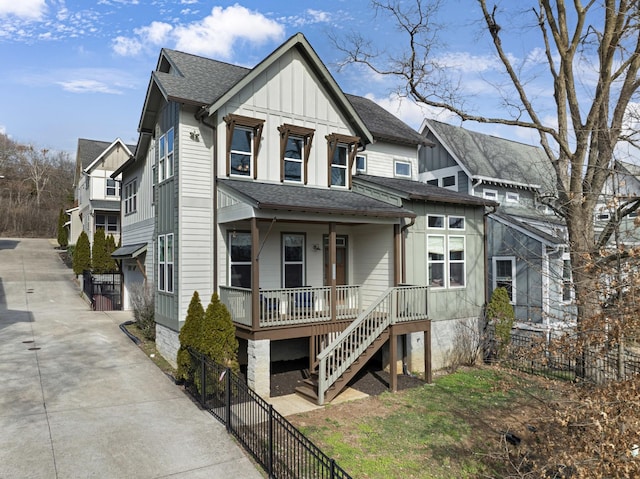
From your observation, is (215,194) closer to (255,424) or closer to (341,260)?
(341,260)

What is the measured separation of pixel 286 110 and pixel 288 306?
6.32 meters

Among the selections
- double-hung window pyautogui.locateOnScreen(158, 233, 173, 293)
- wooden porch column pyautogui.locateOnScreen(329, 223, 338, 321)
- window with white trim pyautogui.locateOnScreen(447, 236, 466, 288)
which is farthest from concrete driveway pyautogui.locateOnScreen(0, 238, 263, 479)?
window with white trim pyautogui.locateOnScreen(447, 236, 466, 288)

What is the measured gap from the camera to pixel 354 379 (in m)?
12.8

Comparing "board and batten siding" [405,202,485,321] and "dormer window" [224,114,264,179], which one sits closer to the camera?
"dormer window" [224,114,264,179]

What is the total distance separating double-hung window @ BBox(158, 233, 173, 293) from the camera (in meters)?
13.3

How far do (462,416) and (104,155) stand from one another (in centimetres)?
3065

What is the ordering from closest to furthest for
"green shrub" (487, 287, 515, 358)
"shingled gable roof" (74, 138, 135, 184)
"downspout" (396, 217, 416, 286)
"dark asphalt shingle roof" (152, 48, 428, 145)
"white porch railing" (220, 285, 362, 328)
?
"white porch railing" (220, 285, 362, 328) < "dark asphalt shingle roof" (152, 48, 428, 145) < "downspout" (396, 217, 416, 286) < "green shrub" (487, 287, 515, 358) < "shingled gable roof" (74, 138, 135, 184)

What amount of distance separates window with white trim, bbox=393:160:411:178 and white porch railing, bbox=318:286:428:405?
7102 millimetres

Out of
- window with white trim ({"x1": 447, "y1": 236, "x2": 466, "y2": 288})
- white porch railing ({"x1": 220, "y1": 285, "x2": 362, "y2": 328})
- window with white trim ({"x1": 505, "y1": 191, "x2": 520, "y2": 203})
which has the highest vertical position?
window with white trim ({"x1": 505, "y1": 191, "x2": 520, "y2": 203})

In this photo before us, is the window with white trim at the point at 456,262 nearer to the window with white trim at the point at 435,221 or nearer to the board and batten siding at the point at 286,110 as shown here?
the window with white trim at the point at 435,221

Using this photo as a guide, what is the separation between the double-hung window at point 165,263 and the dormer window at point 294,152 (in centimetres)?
410

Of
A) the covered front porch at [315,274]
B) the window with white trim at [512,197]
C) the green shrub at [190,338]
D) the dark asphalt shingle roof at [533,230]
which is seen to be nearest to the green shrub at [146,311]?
the covered front porch at [315,274]

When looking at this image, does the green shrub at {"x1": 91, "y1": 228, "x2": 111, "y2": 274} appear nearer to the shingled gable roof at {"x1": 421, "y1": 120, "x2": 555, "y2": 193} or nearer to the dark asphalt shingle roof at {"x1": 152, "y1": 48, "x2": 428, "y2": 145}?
the dark asphalt shingle roof at {"x1": 152, "y1": 48, "x2": 428, "y2": 145}

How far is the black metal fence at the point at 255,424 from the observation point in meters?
6.88
